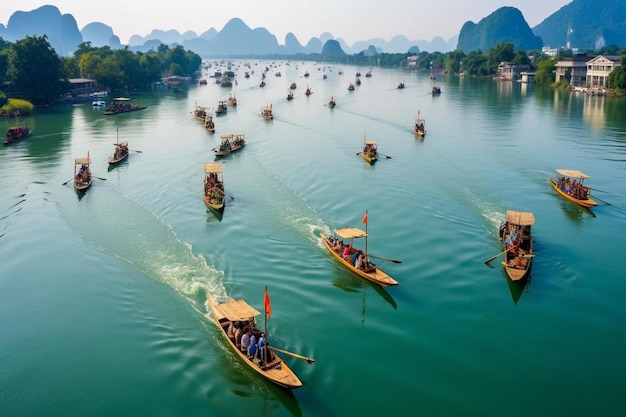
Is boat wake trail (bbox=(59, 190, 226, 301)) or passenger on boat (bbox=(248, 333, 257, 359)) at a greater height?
boat wake trail (bbox=(59, 190, 226, 301))

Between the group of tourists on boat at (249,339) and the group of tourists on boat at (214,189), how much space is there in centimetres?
1481

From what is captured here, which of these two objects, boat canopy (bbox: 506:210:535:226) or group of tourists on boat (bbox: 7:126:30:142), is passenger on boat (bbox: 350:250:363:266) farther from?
group of tourists on boat (bbox: 7:126:30:142)

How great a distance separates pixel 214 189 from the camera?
109 ft

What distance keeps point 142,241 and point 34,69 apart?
59.5m

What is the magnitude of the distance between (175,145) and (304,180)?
778 inches

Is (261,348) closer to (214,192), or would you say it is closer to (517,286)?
(517,286)

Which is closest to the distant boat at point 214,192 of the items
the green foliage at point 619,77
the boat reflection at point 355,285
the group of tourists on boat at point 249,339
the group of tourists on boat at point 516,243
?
the boat reflection at point 355,285

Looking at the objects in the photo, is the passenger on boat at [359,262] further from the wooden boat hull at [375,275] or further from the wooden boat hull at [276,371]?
the wooden boat hull at [276,371]

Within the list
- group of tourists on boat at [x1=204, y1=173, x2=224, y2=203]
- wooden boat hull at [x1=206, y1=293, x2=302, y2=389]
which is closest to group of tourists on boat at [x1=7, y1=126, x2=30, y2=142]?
group of tourists on boat at [x1=204, y1=173, x2=224, y2=203]

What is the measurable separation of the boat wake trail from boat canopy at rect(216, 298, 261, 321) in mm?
3256

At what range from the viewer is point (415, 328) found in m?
20.0

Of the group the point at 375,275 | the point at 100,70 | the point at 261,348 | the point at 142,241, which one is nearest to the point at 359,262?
the point at 375,275


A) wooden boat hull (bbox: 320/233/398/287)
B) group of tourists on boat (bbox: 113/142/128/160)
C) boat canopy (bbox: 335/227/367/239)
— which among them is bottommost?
wooden boat hull (bbox: 320/233/398/287)

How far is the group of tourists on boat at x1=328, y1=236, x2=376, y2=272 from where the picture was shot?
23.2 meters
